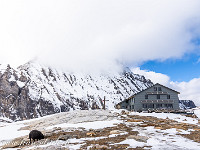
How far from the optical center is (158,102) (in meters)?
52.3

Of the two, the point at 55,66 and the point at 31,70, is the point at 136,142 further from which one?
the point at 55,66

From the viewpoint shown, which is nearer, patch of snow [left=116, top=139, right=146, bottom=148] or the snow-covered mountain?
patch of snow [left=116, top=139, right=146, bottom=148]

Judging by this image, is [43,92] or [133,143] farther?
[43,92]

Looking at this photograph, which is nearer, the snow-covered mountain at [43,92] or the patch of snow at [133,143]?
the patch of snow at [133,143]

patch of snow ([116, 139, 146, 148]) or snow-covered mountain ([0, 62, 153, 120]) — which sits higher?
snow-covered mountain ([0, 62, 153, 120])

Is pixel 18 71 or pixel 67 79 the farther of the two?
pixel 67 79

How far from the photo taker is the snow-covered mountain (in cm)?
13262

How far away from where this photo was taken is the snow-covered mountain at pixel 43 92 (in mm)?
132625

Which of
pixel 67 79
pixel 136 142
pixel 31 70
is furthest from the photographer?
pixel 67 79

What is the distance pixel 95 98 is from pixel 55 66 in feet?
202

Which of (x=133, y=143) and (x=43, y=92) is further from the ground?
(x=43, y=92)

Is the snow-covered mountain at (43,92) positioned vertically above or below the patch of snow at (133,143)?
above

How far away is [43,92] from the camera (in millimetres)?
144000

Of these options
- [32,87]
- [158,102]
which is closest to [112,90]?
[32,87]
